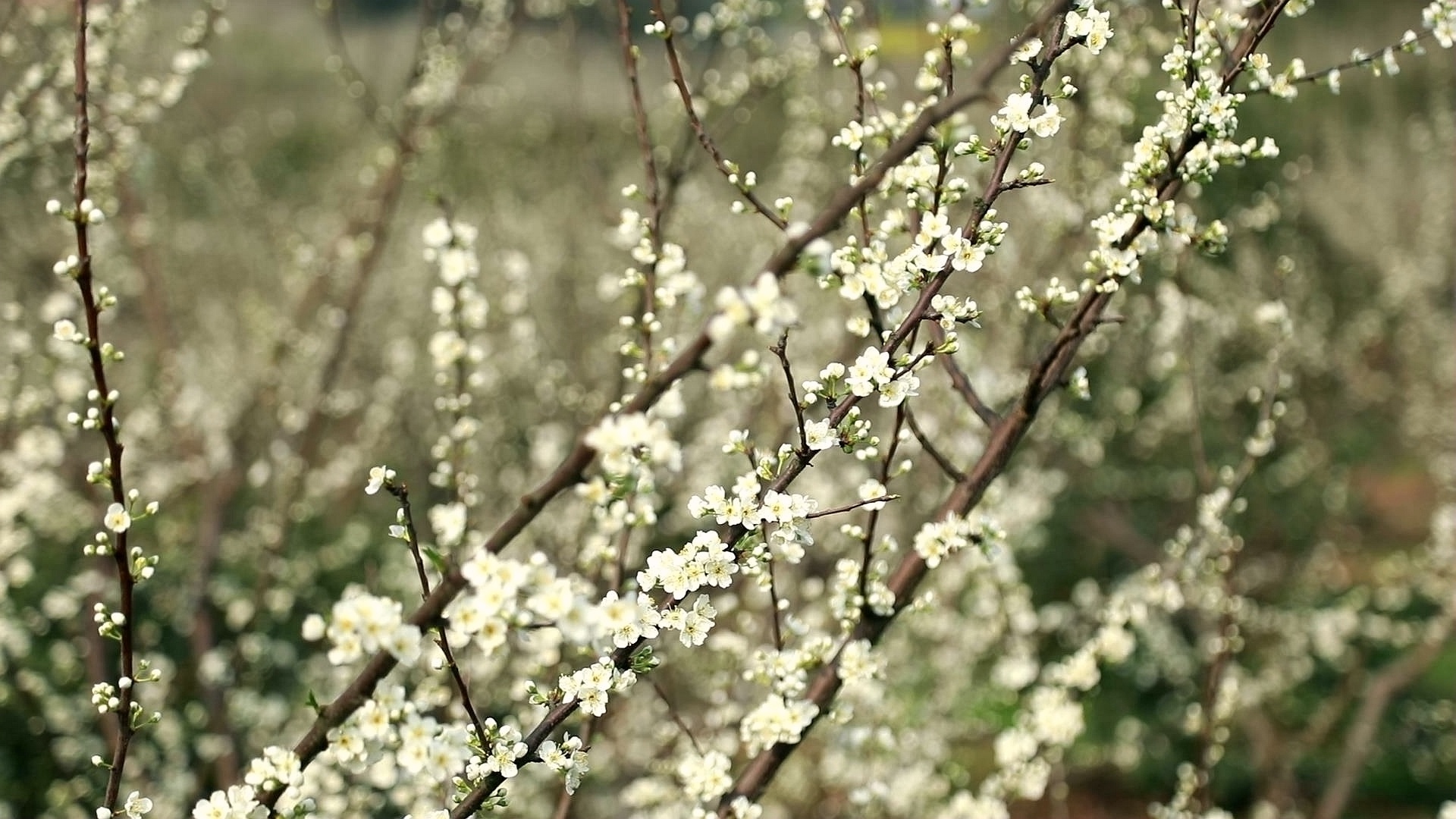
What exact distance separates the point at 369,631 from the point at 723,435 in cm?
473

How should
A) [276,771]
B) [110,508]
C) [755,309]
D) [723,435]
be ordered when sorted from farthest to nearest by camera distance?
[723,435], [110,508], [276,771], [755,309]

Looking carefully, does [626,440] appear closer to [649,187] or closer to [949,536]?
[949,536]

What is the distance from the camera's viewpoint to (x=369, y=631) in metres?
1.46

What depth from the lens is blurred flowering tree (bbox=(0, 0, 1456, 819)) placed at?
1.88m

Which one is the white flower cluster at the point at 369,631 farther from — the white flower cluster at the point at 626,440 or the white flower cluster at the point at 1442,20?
the white flower cluster at the point at 1442,20

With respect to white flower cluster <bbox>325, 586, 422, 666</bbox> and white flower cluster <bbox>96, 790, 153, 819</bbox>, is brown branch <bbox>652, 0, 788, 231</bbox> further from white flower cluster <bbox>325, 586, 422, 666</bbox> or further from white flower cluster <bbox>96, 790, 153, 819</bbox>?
white flower cluster <bbox>96, 790, 153, 819</bbox>

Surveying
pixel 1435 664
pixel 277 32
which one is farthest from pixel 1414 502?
pixel 277 32

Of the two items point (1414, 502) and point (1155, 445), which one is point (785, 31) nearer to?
point (1155, 445)

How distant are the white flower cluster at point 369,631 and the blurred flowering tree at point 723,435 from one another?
0.04ft

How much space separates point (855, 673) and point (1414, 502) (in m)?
14.3

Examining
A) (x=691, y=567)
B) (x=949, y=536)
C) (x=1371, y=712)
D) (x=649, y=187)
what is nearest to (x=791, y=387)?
(x=691, y=567)

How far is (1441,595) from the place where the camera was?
22.7ft

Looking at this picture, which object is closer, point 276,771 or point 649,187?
point 276,771

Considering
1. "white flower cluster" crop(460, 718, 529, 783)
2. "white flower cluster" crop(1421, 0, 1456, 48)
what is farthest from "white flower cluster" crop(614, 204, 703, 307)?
"white flower cluster" crop(1421, 0, 1456, 48)
